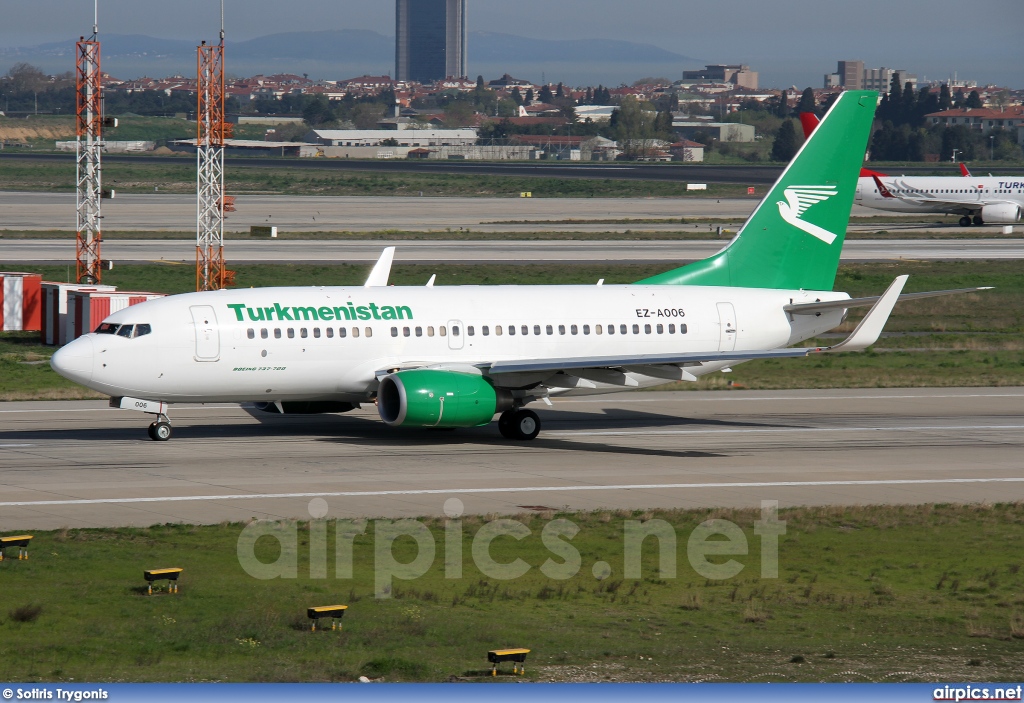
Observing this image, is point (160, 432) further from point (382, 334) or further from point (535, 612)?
point (535, 612)

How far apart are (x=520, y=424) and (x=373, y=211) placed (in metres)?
101

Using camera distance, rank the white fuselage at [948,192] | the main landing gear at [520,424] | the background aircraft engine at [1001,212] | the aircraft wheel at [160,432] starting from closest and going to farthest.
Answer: the aircraft wheel at [160,432] < the main landing gear at [520,424] < the background aircraft engine at [1001,212] < the white fuselage at [948,192]

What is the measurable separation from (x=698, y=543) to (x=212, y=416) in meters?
20.7

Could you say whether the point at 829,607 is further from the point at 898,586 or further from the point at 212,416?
the point at 212,416

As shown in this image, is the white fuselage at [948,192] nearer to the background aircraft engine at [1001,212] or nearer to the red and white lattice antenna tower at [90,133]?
the background aircraft engine at [1001,212]

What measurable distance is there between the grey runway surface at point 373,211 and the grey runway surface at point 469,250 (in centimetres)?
1505

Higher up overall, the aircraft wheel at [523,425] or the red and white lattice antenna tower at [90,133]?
the red and white lattice antenna tower at [90,133]

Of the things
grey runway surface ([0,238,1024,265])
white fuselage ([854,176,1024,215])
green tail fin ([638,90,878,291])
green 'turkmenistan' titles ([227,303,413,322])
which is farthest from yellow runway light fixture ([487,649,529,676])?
white fuselage ([854,176,1024,215])

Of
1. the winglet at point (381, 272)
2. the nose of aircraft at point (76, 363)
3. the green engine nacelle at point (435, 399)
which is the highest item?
the winglet at point (381, 272)

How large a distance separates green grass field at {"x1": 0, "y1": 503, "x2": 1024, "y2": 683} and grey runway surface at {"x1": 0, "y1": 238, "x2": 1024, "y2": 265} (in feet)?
195

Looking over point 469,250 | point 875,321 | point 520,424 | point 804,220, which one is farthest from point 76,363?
point 469,250

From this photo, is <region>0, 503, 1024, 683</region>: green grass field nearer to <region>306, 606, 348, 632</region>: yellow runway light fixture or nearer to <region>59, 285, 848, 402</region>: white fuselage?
<region>306, 606, 348, 632</region>: yellow runway light fixture

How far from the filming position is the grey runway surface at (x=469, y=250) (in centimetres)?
8488

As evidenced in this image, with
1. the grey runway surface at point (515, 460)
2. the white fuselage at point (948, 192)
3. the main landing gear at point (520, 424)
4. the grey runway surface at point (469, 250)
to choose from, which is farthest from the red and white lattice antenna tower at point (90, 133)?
the white fuselage at point (948, 192)
